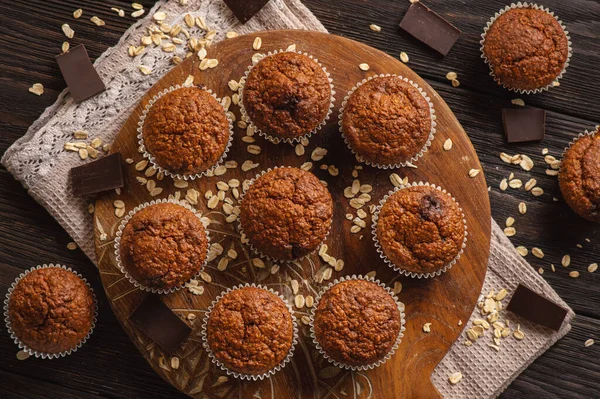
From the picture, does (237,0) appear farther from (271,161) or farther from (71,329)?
(71,329)

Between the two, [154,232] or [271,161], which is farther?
[271,161]

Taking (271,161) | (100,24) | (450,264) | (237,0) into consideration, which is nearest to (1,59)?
(100,24)

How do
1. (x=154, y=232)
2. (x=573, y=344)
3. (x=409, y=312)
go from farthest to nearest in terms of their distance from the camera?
(x=573, y=344), (x=409, y=312), (x=154, y=232)

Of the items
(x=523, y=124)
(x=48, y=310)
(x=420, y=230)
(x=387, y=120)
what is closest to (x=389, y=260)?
(x=420, y=230)

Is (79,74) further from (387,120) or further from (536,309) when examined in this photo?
(536,309)

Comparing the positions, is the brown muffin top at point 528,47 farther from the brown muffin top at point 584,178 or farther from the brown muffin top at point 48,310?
the brown muffin top at point 48,310

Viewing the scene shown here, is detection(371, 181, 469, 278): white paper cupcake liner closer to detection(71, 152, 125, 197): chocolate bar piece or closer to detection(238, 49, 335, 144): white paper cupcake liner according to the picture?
detection(238, 49, 335, 144): white paper cupcake liner
